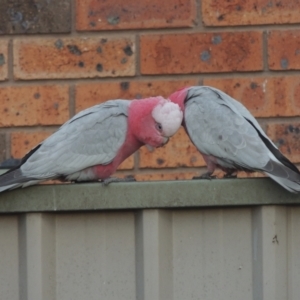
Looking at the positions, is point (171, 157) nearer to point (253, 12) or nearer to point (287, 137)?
point (287, 137)

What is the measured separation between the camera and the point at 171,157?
9.21 ft

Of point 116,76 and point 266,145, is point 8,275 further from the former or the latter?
point 116,76

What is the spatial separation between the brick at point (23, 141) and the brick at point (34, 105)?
32 millimetres

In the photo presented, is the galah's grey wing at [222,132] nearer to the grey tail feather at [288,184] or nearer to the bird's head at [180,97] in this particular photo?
the bird's head at [180,97]

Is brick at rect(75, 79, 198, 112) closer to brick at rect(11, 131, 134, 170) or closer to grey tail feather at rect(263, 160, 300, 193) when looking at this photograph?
brick at rect(11, 131, 134, 170)

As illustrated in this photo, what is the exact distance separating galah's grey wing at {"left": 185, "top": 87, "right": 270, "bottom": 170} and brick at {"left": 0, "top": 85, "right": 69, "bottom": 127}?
19.8 inches

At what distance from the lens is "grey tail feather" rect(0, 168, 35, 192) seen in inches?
82.0

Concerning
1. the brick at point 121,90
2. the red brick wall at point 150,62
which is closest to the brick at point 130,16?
the red brick wall at point 150,62

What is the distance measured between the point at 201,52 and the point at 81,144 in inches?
25.1

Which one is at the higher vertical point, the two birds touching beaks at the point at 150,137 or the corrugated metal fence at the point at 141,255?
the two birds touching beaks at the point at 150,137

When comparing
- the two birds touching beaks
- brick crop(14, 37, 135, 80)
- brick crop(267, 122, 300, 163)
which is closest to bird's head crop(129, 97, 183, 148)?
the two birds touching beaks

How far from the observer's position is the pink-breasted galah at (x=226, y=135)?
88.3 inches

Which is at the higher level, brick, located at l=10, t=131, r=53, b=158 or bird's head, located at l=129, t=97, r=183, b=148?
bird's head, located at l=129, t=97, r=183, b=148

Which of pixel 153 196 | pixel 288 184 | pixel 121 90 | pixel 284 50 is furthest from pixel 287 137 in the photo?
pixel 153 196
